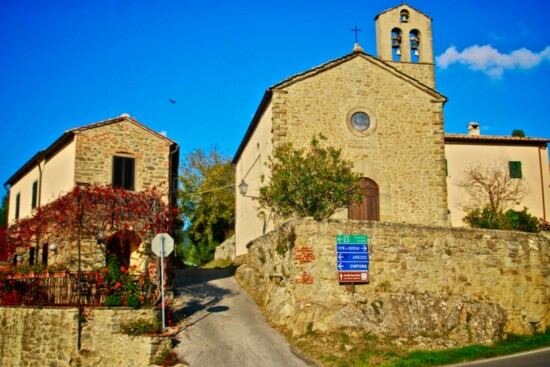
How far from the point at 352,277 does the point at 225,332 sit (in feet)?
13.7

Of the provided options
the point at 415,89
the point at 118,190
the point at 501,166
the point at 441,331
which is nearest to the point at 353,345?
the point at 441,331

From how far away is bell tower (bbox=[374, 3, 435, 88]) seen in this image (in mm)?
28266

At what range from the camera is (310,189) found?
19.6 metres

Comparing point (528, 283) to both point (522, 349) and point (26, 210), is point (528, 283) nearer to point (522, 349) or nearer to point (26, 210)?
point (522, 349)

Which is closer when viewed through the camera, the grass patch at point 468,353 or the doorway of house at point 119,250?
the grass patch at point 468,353

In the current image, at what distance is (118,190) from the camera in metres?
18.7

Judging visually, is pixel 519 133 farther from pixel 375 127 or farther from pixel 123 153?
pixel 123 153

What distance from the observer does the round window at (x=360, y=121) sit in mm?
25594

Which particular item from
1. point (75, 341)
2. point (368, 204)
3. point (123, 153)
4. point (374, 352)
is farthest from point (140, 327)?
point (368, 204)

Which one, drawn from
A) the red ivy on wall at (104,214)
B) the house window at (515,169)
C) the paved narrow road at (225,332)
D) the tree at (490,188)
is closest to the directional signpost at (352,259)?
the paved narrow road at (225,332)

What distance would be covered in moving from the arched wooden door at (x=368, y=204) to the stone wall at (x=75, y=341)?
1139 cm

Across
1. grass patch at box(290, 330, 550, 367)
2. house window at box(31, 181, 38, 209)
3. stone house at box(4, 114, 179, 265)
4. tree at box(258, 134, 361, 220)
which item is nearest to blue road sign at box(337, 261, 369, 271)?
grass patch at box(290, 330, 550, 367)

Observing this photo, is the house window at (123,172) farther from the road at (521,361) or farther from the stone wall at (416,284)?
the road at (521,361)

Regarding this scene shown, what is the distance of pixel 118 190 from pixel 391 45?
16332 millimetres
